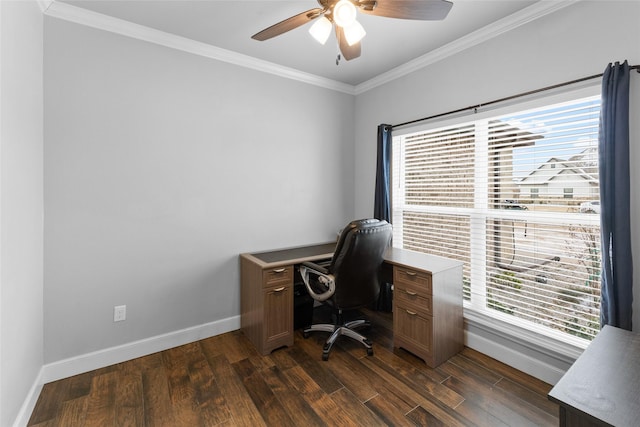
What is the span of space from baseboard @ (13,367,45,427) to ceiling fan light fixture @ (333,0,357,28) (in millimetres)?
2708

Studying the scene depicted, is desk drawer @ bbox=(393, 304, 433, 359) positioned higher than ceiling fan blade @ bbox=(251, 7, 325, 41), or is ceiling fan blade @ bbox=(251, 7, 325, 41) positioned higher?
ceiling fan blade @ bbox=(251, 7, 325, 41)

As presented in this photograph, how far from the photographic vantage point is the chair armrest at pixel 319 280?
7.27 ft

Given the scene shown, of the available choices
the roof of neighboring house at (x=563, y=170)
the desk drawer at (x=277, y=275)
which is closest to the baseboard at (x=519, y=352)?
the roof of neighboring house at (x=563, y=170)

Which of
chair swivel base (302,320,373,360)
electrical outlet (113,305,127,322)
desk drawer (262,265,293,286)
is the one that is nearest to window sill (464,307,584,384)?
chair swivel base (302,320,373,360)

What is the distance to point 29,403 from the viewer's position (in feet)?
5.63

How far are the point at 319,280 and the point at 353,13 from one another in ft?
5.76

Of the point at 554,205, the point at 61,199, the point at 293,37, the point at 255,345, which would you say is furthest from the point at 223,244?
the point at 554,205

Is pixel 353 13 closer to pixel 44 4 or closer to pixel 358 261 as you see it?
pixel 358 261

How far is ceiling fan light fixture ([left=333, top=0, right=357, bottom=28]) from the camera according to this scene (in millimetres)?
1492

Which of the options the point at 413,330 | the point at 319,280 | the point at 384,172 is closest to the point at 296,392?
the point at 319,280

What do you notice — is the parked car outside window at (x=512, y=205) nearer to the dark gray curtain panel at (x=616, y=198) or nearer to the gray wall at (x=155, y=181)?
the dark gray curtain panel at (x=616, y=198)

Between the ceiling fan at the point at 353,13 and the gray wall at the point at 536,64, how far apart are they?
969 millimetres

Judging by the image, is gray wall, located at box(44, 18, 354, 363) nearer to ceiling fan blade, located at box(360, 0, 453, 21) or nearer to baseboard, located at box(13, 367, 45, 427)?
baseboard, located at box(13, 367, 45, 427)

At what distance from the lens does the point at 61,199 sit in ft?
6.61
